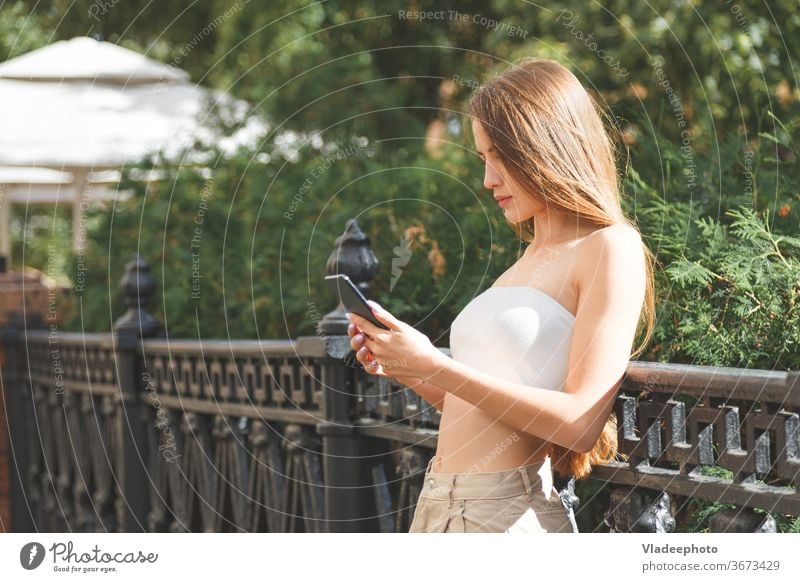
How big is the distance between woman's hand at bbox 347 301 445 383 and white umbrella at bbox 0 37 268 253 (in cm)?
561

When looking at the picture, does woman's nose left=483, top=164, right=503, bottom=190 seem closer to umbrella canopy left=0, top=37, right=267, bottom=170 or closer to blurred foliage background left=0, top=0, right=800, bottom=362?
blurred foliage background left=0, top=0, right=800, bottom=362

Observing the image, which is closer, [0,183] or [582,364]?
[582,364]

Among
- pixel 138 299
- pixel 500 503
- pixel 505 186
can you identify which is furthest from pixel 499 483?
pixel 138 299

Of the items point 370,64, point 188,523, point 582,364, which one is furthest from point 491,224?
point 370,64

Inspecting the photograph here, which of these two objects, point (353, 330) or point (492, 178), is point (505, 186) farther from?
point (353, 330)

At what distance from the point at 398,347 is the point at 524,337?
261mm

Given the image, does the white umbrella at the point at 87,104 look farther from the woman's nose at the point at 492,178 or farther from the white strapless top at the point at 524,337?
the white strapless top at the point at 524,337

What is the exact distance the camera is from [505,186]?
2.25 m

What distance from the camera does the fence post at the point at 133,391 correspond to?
4.68m

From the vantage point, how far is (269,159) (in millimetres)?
5715

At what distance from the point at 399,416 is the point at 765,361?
3.65ft

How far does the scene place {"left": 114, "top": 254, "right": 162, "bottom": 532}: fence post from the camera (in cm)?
468
